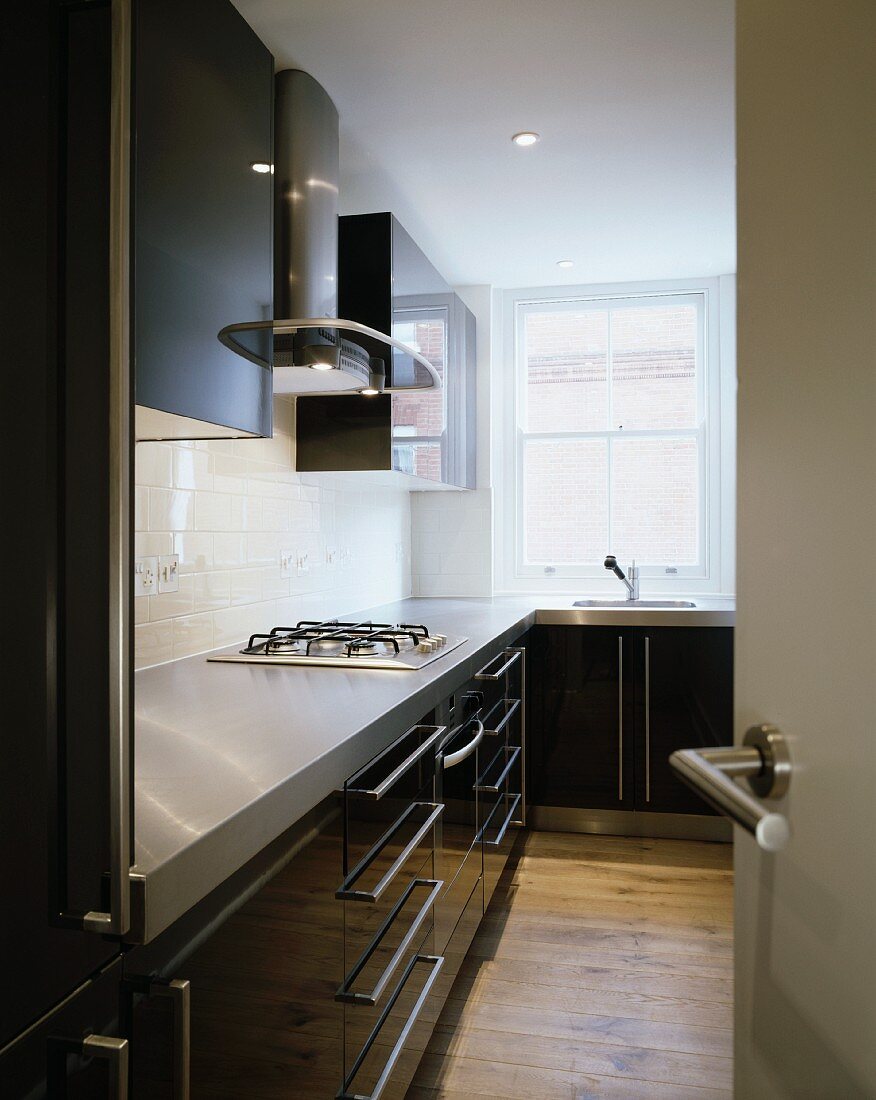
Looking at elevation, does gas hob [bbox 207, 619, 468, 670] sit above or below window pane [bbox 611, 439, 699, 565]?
below

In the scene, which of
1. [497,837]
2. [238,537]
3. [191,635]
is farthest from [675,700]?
[191,635]

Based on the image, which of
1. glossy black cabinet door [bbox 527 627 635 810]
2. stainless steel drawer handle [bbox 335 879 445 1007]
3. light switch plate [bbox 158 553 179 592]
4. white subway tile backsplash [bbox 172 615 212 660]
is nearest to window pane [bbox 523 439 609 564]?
glossy black cabinet door [bbox 527 627 635 810]

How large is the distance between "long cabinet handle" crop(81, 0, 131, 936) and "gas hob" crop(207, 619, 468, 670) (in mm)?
1199

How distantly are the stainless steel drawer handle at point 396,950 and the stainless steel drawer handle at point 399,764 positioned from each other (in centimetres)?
24

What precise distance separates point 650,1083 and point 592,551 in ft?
9.18

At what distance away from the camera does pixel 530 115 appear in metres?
2.54

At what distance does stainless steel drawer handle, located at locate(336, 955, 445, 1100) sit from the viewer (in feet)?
4.35

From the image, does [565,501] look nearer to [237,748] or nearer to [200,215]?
[200,215]

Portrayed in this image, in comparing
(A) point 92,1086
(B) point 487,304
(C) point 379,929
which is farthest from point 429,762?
(B) point 487,304

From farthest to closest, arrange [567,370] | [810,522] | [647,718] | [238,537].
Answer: [567,370]
[647,718]
[238,537]
[810,522]

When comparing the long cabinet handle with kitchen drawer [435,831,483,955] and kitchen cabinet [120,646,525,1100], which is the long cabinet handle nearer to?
kitchen cabinet [120,646,525,1100]

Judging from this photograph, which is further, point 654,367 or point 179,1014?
point 654,367

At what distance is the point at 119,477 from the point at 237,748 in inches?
24.9

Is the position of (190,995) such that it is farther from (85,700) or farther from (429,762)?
(429,762)
